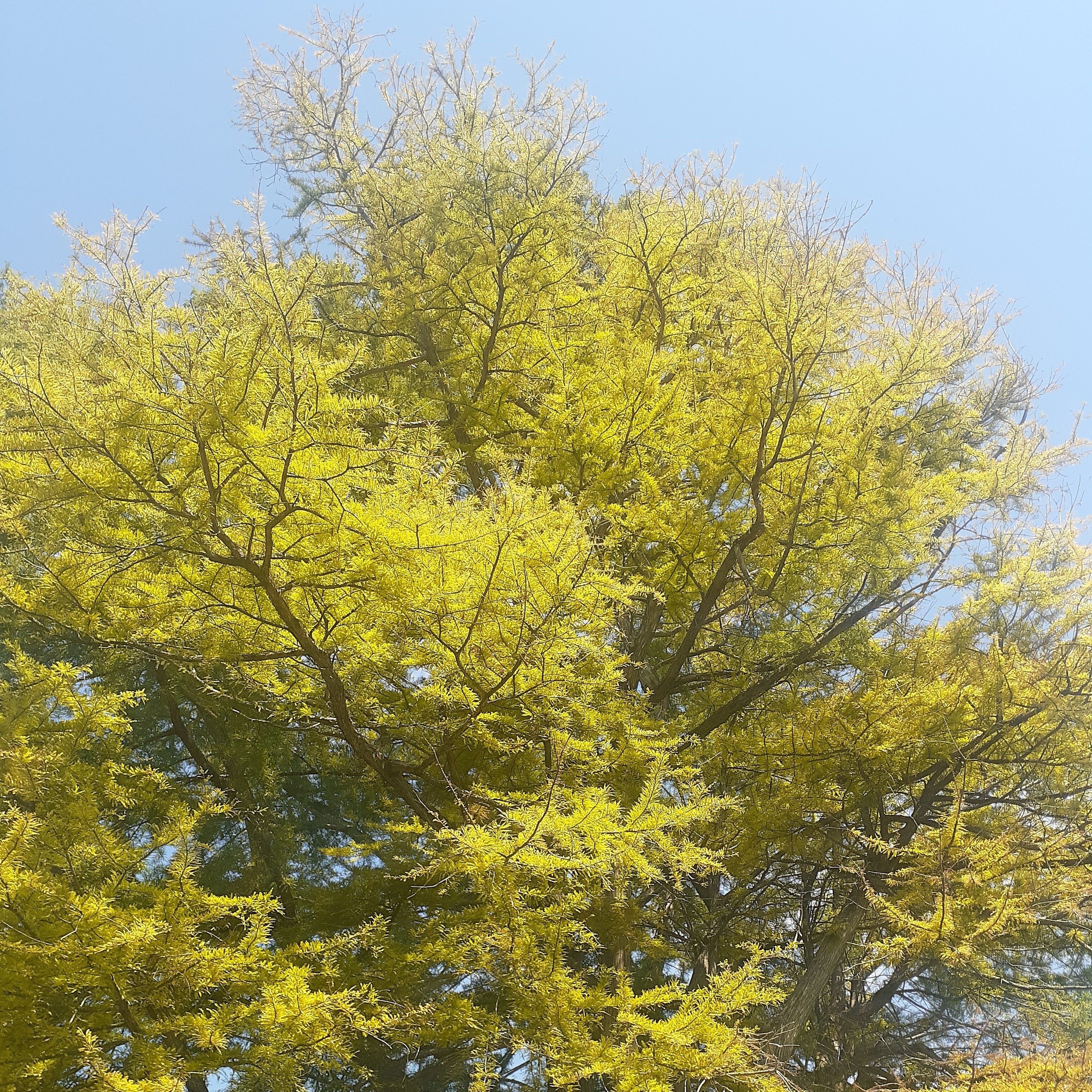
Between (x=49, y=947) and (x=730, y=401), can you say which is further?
(x=730, y=401)

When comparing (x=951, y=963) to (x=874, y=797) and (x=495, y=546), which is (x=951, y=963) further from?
(x=495, y=546)

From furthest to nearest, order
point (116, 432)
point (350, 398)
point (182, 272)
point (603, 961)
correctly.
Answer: point (603, 961)
point (182, 272)
point (350, 398)
point (116, 432)

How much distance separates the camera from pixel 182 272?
13.8 ft

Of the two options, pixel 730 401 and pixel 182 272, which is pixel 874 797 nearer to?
pixel 730 401

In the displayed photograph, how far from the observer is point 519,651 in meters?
3.20

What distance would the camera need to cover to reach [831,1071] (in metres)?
5.38

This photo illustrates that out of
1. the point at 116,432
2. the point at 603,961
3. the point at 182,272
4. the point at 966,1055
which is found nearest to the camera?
the point at 116,432

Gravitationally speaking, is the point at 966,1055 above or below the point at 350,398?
below

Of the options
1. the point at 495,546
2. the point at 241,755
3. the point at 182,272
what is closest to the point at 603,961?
the point at 241,755

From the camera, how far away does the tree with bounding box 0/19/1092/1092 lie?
3.01 meters

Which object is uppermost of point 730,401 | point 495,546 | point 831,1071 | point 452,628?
point 730,401

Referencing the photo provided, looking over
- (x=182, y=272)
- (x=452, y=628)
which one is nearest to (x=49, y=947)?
(x=452, y=628)

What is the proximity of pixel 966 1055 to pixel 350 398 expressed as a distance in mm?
5031

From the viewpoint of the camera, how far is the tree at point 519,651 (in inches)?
118
